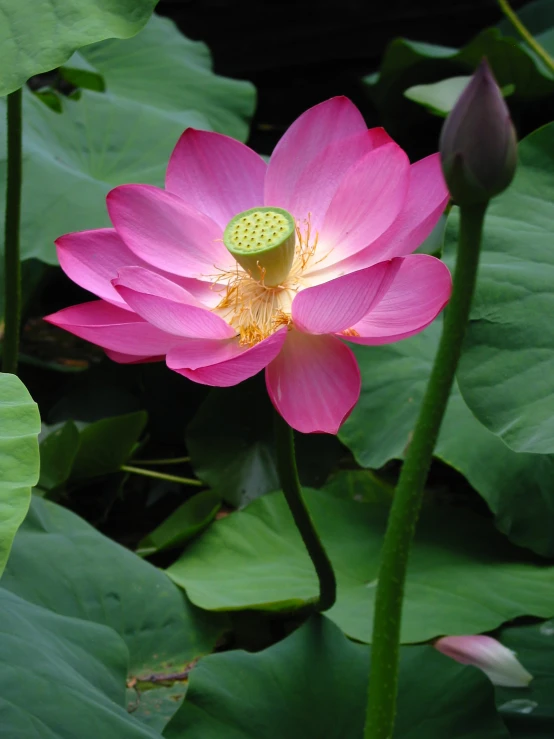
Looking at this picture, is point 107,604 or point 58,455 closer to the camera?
point 107,604

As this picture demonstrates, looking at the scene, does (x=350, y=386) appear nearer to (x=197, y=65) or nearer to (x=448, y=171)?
(x=448, y=171)

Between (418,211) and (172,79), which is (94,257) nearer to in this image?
(418,211)

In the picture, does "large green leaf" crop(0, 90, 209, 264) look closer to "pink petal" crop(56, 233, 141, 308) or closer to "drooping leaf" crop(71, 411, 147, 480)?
"drooping leaf" crop(71, 411, 147, 480)

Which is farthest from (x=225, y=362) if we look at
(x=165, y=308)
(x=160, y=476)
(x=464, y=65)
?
(x=464, y=65)

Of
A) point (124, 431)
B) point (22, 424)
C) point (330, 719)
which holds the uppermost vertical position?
point (22, 424)

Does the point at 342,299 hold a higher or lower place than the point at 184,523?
higher

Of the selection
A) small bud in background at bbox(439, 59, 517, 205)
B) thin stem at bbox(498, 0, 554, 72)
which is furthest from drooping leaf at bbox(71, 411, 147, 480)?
small bud in background at bbox(439, 59, 517, 205)

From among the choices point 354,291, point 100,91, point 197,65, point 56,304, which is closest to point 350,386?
point 354,291
